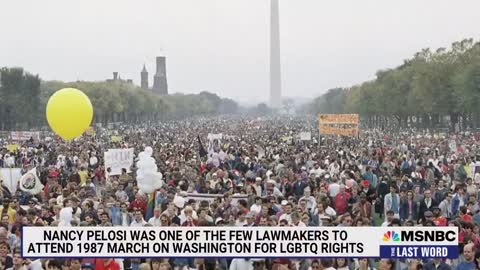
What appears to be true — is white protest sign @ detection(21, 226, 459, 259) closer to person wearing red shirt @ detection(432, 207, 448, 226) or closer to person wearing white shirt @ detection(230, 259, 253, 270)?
person wearing white shirt @ detection(230, 259, 253, 270)

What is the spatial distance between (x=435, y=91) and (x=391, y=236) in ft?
223

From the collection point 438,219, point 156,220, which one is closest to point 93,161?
point 156,220

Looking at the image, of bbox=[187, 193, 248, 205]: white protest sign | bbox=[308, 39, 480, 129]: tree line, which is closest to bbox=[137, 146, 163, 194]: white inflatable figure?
bbox=[187, 193, 248, 205]: white protest sign

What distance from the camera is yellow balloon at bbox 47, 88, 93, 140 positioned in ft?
61.6

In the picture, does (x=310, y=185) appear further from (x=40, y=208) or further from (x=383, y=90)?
(x=383, y=90)

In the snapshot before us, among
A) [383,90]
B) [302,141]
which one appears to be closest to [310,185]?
[302,141]

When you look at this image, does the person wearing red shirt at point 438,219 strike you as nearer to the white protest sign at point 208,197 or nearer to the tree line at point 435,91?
the white protest sign at point 208,197

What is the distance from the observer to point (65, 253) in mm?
8906

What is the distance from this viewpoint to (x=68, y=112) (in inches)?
738

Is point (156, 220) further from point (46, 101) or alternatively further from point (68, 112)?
point (46, 101)

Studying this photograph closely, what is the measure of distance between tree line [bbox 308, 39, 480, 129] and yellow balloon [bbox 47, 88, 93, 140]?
49706 millimetres

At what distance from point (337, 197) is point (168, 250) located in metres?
7.83

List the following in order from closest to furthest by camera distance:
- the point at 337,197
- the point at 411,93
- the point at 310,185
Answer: the point at 337,197 → the point at 310,185 → the point at 411,93

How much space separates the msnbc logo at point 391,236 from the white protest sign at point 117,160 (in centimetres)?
1452
